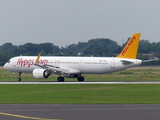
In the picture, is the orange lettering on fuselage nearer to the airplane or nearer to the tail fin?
the airplane

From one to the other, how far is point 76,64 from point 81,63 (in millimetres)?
764

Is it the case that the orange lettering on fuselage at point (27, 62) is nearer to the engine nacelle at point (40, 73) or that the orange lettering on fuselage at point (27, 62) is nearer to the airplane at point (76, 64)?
the airplane at point (76, 64)

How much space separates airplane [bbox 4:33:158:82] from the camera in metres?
57.7

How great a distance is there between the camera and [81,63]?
60.0 meters
